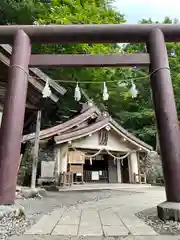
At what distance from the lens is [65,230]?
299 cm

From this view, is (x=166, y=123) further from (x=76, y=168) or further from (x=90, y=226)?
(x=76, y=168)

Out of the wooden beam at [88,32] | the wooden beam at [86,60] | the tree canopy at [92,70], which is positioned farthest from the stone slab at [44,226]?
the tree canopy at [92,70]

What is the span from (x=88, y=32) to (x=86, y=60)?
2.18ft

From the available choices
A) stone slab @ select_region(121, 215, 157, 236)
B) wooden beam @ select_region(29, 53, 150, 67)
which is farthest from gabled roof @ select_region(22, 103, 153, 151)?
stone slab @ select_region(121, 215, 157, 236)

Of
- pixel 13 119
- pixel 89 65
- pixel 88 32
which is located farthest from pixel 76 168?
pixel 88 32

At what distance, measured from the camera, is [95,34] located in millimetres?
4598

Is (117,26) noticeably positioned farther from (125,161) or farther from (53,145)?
(125,161)

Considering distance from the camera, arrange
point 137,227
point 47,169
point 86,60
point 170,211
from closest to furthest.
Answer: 1. point 137,227
2. point 170,211
3. point 86,60
4. point 47,169

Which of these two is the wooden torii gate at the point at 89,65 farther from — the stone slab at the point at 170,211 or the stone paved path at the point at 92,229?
the stone paved path at the point at 92,229

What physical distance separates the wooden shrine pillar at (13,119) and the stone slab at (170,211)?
2.56 m

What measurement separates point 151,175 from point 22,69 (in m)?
15.2

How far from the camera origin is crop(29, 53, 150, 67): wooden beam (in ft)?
14.6

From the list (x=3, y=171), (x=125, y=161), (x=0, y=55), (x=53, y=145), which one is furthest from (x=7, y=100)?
(x=125, y=161)

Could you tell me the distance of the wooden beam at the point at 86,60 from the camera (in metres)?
4.46
